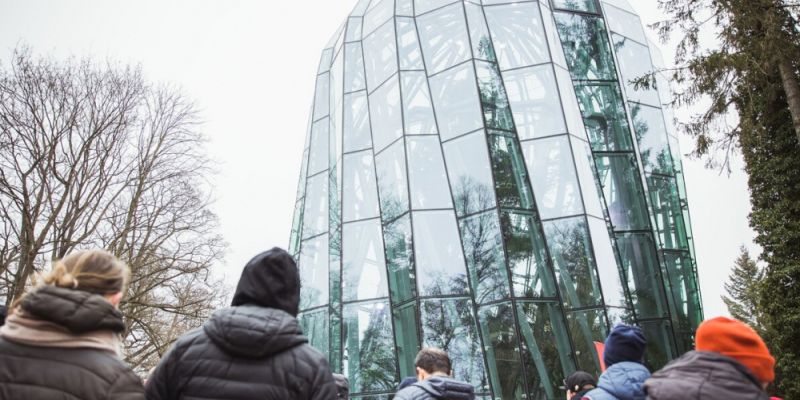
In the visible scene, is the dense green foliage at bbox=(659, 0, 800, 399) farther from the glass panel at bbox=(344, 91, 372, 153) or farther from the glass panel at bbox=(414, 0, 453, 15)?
the glass panel at bbox=(344, 91, 372, 153)

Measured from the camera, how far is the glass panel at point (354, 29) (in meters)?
15.9

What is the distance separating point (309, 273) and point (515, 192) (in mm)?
5632

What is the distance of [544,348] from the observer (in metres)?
10.9

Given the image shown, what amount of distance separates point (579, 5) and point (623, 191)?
5185 millimetres

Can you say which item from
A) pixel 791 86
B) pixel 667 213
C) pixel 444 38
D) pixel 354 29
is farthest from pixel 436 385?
pixel 354 29

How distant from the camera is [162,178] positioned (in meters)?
14.7

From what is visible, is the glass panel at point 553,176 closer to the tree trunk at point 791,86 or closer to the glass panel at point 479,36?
the glass panel at point 479,36

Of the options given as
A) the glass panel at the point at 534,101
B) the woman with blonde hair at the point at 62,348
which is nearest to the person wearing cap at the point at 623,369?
the woman with blonde hair at the point at 62,348

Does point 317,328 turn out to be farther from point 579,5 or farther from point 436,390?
point 579,5

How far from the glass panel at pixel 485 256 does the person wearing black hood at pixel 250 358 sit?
9380 millimetres

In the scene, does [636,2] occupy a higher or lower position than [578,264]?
higher

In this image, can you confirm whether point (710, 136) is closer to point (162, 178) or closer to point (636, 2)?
point (636, 2)

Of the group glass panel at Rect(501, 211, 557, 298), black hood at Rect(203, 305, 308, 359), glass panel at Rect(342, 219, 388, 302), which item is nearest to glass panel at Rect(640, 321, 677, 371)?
glass panel at Rect(501, 211, 557, 298)

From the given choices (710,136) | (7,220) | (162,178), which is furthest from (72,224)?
(710,136)
